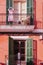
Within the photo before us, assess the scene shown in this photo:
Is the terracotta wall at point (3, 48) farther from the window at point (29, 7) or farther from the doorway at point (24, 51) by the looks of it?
the window at point (29, 7)

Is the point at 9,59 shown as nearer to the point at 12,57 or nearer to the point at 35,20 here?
the point at 12,57

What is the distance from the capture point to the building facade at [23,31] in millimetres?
10922

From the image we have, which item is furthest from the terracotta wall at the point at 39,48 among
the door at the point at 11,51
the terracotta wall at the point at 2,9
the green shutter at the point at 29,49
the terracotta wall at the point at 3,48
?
the terracotta wall at the point at 2,9

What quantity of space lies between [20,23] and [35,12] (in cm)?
44

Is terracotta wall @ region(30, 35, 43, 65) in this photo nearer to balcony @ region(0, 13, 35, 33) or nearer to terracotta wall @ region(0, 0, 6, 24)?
balcony @ region(0, 13, 35, 33)

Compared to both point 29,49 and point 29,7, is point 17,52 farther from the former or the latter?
point 29,7

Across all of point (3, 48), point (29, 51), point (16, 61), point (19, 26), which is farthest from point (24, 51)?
point (19, 26)

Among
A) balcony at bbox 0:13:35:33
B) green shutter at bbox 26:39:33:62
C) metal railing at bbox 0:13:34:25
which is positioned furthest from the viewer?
green shutter at bbox 26:39:33:62

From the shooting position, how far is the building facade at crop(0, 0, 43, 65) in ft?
35.8

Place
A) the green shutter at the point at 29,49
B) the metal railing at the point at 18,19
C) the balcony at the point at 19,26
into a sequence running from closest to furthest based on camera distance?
Answer: the balcony at the point at 19,26
the metal railing at the point at 18,19
the green shutter at the point at 29,49

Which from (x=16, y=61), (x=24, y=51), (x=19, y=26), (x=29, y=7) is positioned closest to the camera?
(x=19, y=26)

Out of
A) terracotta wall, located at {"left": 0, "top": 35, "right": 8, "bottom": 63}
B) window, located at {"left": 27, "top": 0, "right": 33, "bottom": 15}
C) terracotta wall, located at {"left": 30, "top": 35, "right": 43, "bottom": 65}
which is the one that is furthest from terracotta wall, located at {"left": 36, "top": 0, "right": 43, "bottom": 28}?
terracotta wall, located at {"left": 0, "top": 35, "right": 8, "bottom": 63}

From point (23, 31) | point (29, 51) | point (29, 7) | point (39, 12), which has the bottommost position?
point (29, 51)

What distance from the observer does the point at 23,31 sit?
10.9m
